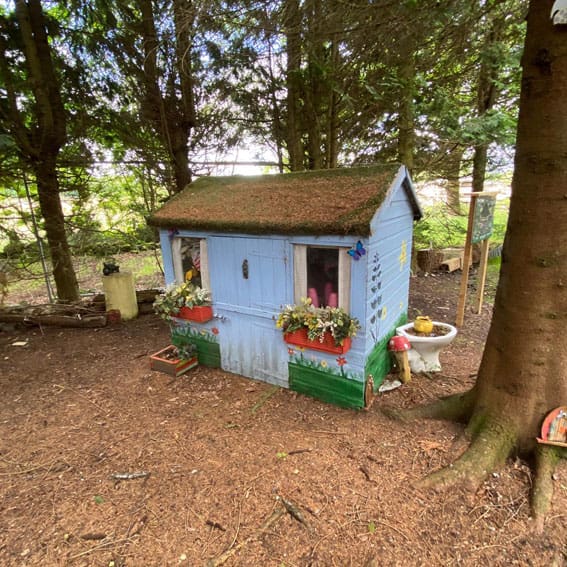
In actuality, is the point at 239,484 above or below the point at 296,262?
below

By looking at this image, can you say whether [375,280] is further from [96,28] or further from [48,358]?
[96,28]

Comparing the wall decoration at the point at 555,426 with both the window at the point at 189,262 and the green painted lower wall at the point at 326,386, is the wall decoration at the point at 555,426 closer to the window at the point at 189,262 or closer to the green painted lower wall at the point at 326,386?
the green painted lower wall at the point at 326,386

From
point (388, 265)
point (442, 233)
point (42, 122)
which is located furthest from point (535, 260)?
point (442, 233)

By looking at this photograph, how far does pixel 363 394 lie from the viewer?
A: 10.1 feet

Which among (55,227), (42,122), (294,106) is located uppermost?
(294,106)

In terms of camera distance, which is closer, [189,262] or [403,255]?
[403,255]

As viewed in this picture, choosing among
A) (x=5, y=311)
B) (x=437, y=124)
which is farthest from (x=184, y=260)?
(x=437, y=124)

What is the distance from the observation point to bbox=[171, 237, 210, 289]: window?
376cm

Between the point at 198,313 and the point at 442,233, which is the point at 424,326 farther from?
the point at 442,233

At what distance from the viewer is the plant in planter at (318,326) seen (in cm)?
289

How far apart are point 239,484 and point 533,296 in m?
2.33

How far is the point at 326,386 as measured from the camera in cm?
329

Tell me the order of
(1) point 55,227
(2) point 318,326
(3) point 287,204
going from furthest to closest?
(1) point 55,227
(3) point 287,204
(2) point 318,326

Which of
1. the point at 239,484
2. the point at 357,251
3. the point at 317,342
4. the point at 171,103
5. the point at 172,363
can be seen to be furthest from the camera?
the point at 171,103
